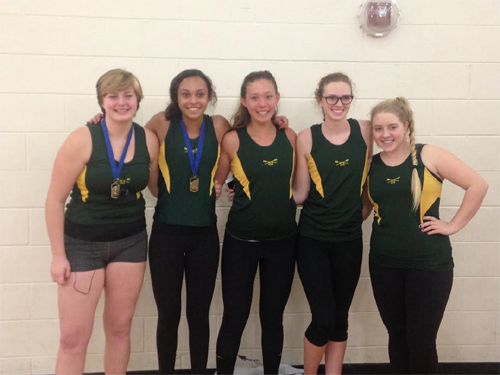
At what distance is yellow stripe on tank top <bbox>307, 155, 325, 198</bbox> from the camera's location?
6.74ft

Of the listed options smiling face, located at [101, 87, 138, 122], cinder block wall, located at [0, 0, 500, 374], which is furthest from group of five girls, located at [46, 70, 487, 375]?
cinder block wall, located at [0, 0, 500, 374]

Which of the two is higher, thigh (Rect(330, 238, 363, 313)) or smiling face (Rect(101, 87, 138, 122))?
smiling face (Rect(101, 87, 138, 122))

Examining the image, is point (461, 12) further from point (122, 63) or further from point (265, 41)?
point (122, 63)

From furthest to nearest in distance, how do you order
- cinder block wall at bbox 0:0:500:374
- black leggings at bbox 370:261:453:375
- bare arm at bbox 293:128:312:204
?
cinder block wall at bbox 0:0:500:374
bare arm at bbox 293:128:312:204
black leggings at bbox 370:261:453:375

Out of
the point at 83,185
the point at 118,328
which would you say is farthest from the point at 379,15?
the point at 118,328

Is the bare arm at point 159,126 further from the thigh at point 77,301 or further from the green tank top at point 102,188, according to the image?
the thigh at point 77,301

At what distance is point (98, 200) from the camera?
184 centimetres

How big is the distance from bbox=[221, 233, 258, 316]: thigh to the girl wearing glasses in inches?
9.5

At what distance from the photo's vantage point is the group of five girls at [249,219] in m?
1.85

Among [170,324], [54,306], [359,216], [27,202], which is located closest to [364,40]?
[359,216]

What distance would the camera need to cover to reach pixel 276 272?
2.07 meters

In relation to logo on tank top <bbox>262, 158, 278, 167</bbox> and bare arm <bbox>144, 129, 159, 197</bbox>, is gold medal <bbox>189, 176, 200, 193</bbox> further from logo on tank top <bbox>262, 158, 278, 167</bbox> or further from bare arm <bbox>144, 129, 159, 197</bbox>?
logo on tank top <bbox>262, 158, 278, 167</bbox>

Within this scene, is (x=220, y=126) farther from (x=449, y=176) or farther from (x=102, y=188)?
(x=449, y=176)

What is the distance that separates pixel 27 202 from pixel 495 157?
103 inches
